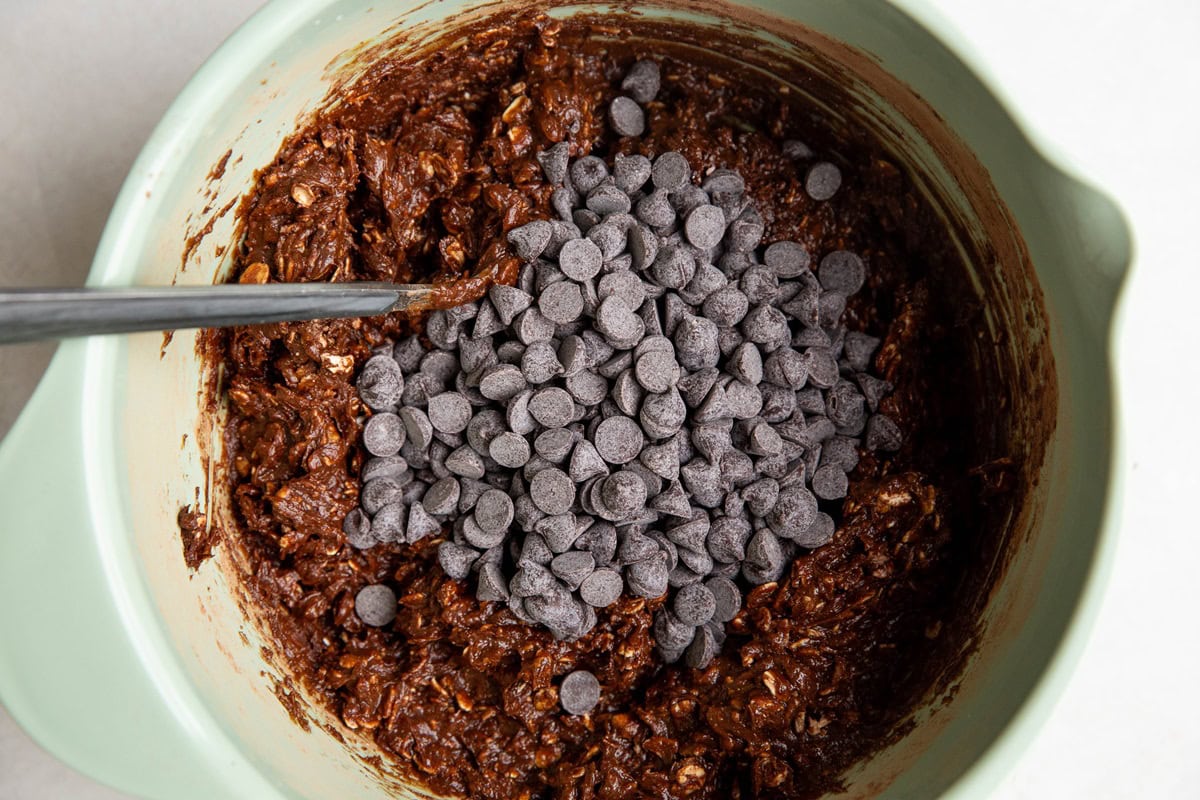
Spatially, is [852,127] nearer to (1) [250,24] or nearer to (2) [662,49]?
(2) [662,49]

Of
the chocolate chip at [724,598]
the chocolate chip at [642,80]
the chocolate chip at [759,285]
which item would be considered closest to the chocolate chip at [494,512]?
the chocolate chip at [724,598]

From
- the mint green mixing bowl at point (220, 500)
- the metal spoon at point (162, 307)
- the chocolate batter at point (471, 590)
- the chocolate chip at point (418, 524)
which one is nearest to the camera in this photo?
the metal spoon at point (162, 307)

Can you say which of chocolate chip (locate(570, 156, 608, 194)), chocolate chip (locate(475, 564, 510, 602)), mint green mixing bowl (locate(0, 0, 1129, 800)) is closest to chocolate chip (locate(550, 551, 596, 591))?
chocolate chip (locate(475, 564, 510, 602))

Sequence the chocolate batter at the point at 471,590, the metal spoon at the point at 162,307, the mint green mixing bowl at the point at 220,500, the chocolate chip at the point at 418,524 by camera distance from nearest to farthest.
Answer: the metal spoon at the point at 162,307, the mint green mixing bowl at the point at 220,500, the chocolate batter at the point at 471,590, the chocolate chip at the point at 418,524

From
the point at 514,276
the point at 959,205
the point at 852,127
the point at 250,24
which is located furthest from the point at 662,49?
the point at 250,24

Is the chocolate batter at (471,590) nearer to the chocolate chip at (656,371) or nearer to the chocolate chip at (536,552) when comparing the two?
the chocolate chip at (536,552)

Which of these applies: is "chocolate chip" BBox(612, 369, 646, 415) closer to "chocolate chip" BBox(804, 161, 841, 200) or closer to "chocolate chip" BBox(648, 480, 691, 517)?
"chocolate chip" BBox(648, 480, 691, 517)
